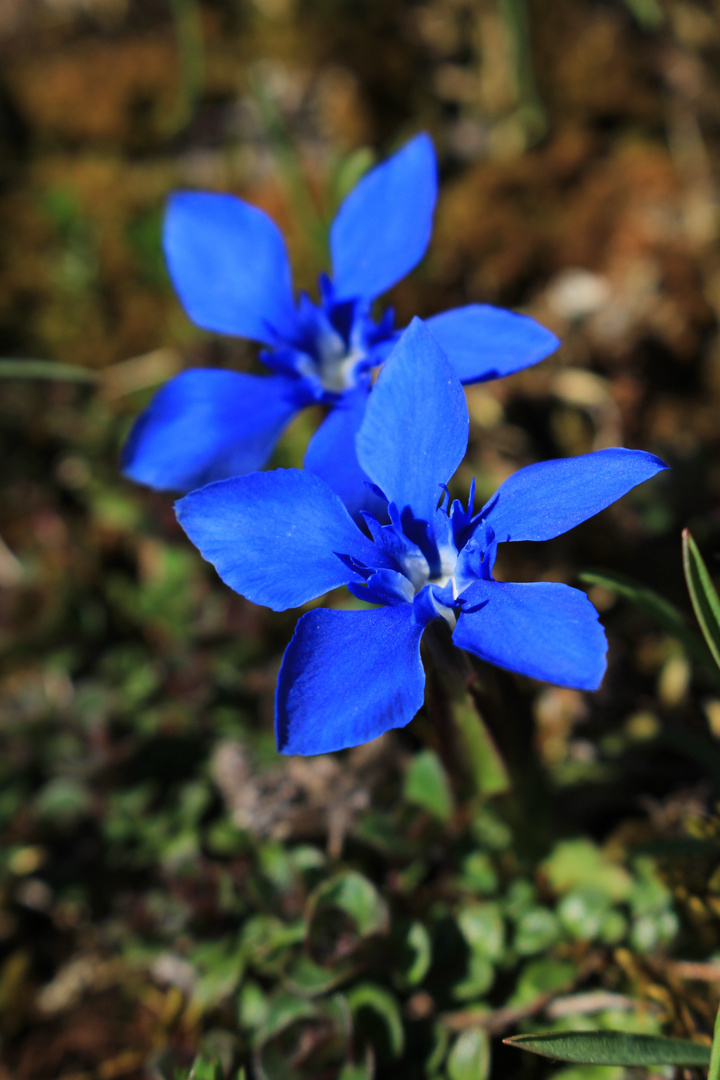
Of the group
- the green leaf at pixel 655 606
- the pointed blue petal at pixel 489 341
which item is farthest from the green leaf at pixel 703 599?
the pointed blue petal at pixel 489 341

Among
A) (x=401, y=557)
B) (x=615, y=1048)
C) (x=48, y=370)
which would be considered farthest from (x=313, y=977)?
(x=48, y=370)

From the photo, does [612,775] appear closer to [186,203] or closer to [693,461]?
[693,461]

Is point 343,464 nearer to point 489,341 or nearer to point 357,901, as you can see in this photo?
point 489,341

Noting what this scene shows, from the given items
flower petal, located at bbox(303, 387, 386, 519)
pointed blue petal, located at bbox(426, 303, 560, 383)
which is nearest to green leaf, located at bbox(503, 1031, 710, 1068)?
flower petal, located at bbox(303, 387, 386, 519)

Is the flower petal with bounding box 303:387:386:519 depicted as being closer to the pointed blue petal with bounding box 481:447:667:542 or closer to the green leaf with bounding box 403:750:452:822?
the pointed blue petal with bounding box 481:447:667:542

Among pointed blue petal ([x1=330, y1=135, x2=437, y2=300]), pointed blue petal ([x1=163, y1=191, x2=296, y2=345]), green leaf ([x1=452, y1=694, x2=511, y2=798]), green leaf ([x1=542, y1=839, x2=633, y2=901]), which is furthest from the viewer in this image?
green leaf ([x1=542, y1=839, x2=633, y2=901])
